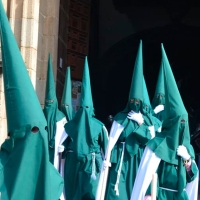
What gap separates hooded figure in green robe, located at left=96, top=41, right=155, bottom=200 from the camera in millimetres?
7506

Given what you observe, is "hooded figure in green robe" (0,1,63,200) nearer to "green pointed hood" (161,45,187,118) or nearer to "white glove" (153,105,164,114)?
"green pointed hood" (161,45,187,118)

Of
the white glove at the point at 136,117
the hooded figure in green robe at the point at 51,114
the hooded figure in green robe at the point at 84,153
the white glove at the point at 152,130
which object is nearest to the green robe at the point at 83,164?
the hooded figure in green robe at the point at 84,153

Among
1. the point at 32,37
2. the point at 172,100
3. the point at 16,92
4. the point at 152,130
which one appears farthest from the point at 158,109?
the point at 16,92

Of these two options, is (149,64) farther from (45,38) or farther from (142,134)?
(142,134)

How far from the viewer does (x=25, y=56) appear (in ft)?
29.0

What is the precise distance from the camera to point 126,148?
298 inches

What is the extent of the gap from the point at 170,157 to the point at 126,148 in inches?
75.6

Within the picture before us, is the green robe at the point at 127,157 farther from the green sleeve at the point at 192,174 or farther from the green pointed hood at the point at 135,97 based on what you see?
the green sleeve at the point at 192,174

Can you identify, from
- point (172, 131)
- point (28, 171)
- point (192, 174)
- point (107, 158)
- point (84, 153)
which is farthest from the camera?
point (84, 153)

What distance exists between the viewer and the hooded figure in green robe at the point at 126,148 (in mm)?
7506

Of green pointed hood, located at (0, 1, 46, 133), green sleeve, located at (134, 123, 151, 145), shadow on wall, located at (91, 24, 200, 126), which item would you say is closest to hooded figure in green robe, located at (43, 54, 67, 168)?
green sleeve, located at (134, 123, 151, 145)

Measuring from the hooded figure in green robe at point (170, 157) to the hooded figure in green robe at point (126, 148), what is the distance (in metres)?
1.69

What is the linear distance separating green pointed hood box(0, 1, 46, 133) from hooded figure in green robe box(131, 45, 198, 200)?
2.02m

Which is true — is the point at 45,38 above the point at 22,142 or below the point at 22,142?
above
